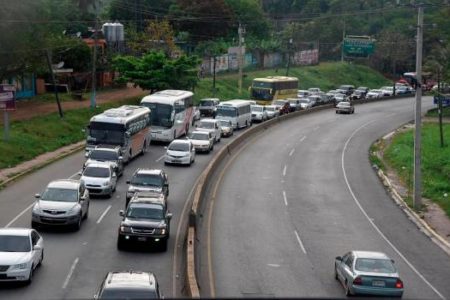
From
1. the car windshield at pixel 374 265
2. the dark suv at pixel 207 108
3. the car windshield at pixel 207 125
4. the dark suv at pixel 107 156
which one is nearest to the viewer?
the car windshield at pixel 374 265

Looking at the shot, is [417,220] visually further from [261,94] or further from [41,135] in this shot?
[261,94]

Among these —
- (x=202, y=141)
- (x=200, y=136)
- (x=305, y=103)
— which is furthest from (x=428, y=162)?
(x=305, y=103)

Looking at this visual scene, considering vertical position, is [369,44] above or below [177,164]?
above

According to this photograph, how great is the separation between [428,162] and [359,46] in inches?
1400

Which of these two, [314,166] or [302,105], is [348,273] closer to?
[314,166]

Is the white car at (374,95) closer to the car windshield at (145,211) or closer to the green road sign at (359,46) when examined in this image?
the green road sign at (359,46)

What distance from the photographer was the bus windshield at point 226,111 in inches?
2616

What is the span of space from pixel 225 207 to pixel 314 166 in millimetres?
15781

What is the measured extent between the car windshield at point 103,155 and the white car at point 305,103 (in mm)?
47278

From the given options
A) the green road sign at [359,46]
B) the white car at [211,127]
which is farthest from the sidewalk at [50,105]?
the green road sign at [359,46]

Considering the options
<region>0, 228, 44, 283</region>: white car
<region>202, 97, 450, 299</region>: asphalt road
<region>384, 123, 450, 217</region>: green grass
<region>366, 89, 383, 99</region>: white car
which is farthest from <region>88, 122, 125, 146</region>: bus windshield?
<region>366, 89, 383, 99</region>: white car

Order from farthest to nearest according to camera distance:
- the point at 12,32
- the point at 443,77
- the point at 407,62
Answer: the point at 407,62 → the point at 443,77 → the point at 12,32

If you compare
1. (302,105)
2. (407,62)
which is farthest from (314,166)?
(407,62)

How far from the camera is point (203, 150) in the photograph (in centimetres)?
5428
